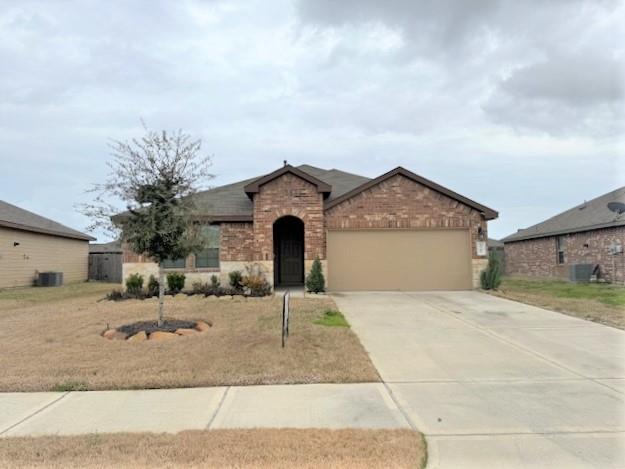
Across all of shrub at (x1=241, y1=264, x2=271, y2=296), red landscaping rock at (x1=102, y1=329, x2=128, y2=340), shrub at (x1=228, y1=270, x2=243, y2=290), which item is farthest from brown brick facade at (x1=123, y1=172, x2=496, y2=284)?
red landscaping rock at (x1=102, y1=329, x2=128, y2=340)

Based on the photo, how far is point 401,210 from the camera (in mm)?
15812

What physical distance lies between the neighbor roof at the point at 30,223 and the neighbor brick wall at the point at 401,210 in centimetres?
1498

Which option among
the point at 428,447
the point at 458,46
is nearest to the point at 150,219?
the point at 428,447

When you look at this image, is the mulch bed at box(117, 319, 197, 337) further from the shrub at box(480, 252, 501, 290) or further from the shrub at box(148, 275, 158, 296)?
the shrub at box(480, 252, 501, 290)

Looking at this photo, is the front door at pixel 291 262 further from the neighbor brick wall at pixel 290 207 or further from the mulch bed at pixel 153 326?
the mulch bed at pixel 153 326

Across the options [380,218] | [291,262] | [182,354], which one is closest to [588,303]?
[380,218]

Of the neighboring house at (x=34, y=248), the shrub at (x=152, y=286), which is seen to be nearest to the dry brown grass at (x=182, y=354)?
the shrub at (x=152, y=286)

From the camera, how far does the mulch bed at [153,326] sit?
8.71 meters

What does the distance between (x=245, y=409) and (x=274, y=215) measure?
11020 mm

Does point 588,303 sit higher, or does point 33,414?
point 588,303

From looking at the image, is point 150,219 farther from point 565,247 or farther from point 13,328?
point 565,247

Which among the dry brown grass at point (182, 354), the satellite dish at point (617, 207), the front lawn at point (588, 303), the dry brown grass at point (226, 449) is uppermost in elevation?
the satellite dish at point (617, 207)

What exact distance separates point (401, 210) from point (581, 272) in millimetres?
10156

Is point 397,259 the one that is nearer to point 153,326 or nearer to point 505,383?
point 153,326
